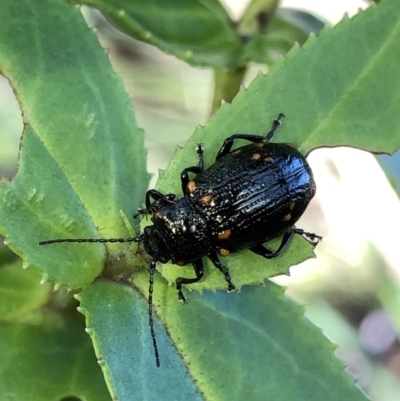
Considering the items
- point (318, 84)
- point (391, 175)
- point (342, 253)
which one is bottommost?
point (342, 253)

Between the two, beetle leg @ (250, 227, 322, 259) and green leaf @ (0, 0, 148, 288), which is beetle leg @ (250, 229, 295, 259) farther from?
A: green leaf @ (0, 0, 148, 288)

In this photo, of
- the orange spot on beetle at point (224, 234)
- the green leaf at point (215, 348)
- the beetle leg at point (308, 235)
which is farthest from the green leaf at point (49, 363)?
the beetle leg at point (308, 235)

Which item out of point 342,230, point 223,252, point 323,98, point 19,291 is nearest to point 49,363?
point 19,291

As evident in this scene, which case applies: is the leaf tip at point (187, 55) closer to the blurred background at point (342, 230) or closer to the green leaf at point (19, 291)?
the green leaf at point (19, 291)

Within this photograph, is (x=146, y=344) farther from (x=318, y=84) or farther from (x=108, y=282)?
(x=318, y=84)

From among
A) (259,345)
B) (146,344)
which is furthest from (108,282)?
(259,345)

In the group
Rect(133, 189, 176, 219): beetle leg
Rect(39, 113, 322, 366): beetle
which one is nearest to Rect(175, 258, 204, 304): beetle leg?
Rect(39, 113, 322, 366): beetle
